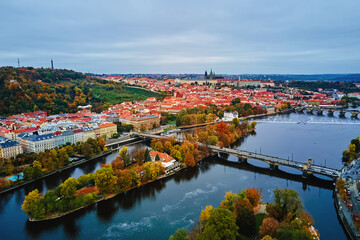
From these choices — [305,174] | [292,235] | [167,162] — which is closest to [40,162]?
[167,162]

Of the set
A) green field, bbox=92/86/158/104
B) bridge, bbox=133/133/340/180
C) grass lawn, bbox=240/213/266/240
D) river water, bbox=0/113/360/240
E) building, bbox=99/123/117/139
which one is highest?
green field, bbox=92/86/158/104

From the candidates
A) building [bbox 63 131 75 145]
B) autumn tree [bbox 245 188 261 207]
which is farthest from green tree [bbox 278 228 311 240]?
building [bbox 63 131 75 145]

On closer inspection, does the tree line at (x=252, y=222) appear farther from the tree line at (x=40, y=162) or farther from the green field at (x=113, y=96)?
the green field at (x=113, y=96)

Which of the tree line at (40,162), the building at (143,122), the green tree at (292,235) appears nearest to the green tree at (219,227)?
the green tree at (292,235)

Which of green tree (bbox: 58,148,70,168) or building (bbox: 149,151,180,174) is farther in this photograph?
green tree (bbox: 58,148,70,168)

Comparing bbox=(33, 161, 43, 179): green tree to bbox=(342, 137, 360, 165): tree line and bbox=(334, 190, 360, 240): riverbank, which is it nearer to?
bbox=(334, 190, 360, 240): riverbank

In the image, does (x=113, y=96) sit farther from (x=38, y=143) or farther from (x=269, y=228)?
(x=269, y=228)
